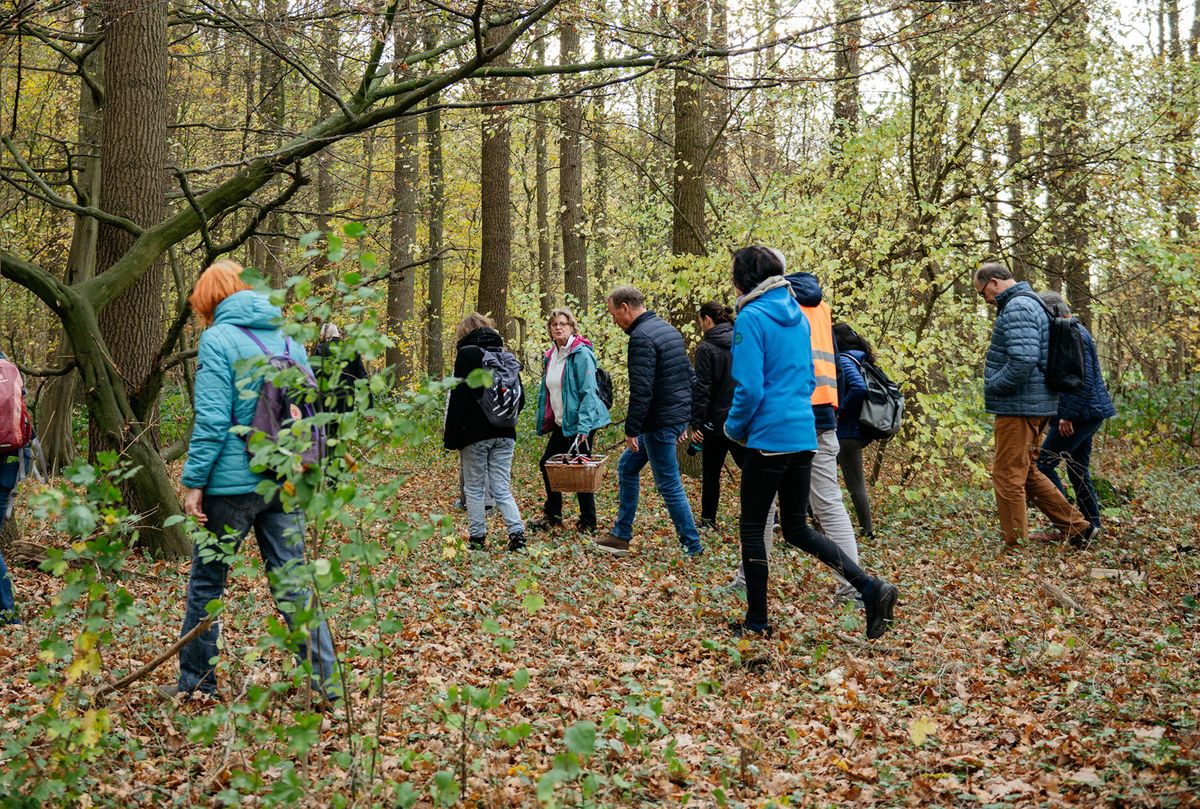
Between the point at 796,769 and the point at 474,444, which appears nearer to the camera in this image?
the point at 796,769

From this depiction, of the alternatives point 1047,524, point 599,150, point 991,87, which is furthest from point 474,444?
point 599,150

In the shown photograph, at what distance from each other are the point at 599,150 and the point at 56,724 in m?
19.7

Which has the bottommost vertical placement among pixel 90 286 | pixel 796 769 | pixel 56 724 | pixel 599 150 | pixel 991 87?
pixel 796 769

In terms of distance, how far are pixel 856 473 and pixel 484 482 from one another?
3.32 meters

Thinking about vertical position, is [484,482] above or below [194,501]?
below

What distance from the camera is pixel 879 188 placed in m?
10.7

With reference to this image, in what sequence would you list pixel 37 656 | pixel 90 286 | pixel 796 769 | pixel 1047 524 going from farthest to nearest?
pixel 1047 524 → pixel 90 286 → pixel 37 656 → pixel 796 769

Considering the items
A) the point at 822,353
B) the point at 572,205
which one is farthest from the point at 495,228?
the point at 822,353

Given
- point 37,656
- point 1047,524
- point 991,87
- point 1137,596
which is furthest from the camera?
point 991,87

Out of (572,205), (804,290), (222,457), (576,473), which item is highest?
(572,205)

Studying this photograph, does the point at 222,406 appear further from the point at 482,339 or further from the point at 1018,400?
the point at 1018,400

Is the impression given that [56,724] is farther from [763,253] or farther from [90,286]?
[90,286]

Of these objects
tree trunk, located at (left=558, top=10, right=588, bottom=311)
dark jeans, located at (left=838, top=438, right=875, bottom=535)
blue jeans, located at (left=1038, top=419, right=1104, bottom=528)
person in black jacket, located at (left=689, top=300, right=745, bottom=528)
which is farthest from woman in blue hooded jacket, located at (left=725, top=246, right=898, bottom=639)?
tree trunk, located at (left=558, top=10, right=588, bottom=311)

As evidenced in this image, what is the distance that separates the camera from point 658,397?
26.2 feet
